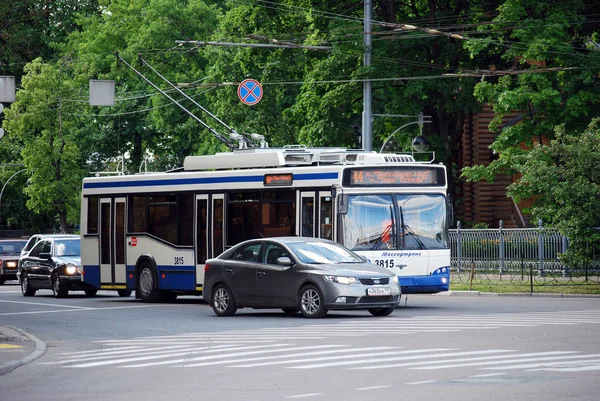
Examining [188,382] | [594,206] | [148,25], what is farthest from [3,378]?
[148,25]

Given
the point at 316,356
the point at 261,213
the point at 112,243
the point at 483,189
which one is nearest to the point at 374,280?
the point at 261,213

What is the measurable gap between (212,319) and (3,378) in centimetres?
957

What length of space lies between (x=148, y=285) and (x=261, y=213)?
4.36m

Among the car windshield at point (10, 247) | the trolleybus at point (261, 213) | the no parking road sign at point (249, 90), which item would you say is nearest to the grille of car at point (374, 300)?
the trolleybus at point (261, 213)

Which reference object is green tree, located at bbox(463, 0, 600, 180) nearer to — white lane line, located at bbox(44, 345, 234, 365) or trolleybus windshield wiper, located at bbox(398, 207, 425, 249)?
trolleybus windshield wiper, located at bbox(398, 207, 425, 249)

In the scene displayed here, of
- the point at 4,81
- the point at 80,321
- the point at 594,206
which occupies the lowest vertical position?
the point at 80,321

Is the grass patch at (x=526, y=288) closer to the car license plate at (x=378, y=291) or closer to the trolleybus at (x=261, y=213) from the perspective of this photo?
the trolleybus at (x=261, y=213)

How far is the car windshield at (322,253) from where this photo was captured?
23141 mm

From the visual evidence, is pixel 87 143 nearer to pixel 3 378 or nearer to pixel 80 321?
pixel 80 321

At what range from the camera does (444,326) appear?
68.4 ft

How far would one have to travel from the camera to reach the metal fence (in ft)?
120

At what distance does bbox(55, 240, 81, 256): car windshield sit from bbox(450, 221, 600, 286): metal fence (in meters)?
10.8

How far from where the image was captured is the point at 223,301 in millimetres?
24484

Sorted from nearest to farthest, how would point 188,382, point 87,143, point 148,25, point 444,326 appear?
point 188,382
point 444,326
point 148,25
point 87,143
